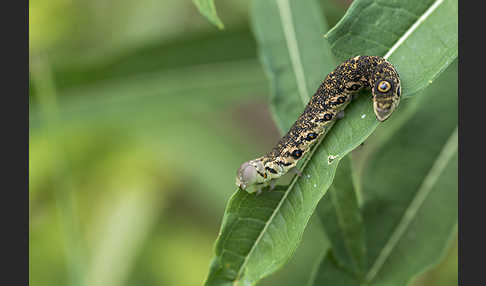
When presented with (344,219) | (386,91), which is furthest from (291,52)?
(344,219)

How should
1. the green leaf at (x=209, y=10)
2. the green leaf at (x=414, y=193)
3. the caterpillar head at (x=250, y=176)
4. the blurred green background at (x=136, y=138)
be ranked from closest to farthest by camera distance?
1. the green leaf at (x=209, y=10)
2. the caterpillar head at (x=250, y=176)
3. the green leaf at (x=414, y=193)
4. the blurred green background at (x=136, y=138)

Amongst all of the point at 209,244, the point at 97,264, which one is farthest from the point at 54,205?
the point at 209,244

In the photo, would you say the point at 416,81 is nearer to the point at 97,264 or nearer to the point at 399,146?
the point at 399,146

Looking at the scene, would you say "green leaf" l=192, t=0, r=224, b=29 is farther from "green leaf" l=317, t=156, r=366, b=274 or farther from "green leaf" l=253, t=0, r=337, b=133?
"green leaf" l=317, t=156, r=366, b=274

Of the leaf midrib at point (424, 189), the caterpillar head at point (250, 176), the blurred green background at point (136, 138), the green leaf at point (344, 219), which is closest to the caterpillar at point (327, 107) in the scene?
the caterpillar head at point (250, 176)

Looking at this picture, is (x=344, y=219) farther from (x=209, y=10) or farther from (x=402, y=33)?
(x=209, y=10)

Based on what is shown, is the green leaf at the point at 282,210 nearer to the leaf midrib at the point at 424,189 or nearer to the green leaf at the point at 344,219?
the green leaf at the point at 344,219

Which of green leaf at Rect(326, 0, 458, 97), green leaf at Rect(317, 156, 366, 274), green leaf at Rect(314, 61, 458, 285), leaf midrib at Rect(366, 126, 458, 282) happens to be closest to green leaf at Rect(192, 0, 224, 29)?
green leaf at Rect(326, 0, 458, 97)
